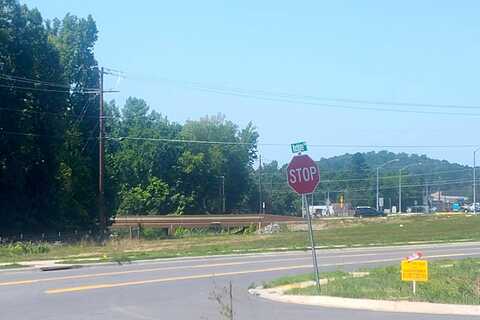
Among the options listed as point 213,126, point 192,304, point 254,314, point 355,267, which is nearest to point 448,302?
point 254,314

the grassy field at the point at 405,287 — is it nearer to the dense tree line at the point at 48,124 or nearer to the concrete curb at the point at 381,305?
the concrete curb at the point at 381,305

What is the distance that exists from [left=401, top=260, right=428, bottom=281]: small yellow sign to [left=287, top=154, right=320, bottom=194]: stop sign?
262 centimetres

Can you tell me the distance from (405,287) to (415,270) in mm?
1546

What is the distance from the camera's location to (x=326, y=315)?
14039mm

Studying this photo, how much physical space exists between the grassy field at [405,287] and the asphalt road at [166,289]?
1543 millimetres

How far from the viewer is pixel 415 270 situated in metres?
16.2

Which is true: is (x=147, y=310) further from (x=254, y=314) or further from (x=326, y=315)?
(x=326, y=315)

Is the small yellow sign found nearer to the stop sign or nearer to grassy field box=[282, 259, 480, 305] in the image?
grassy field box=[282, 259, 480, 305]

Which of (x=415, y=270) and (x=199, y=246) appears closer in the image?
(x=415, y=270)

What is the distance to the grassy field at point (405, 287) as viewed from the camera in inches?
626

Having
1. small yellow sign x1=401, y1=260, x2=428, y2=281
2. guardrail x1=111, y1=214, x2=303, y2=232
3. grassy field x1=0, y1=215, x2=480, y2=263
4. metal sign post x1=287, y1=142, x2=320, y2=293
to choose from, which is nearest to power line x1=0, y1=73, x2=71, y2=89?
grassy field x1=0, y1=215, x2=480, y2=263

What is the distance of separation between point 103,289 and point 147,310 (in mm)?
4990

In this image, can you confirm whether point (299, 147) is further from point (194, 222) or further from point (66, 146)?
point (194, 222)

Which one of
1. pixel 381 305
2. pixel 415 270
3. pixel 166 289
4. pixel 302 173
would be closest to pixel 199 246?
pixel 166 289
